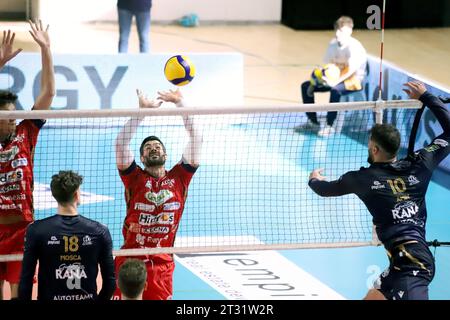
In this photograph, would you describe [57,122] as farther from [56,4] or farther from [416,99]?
[56,4]

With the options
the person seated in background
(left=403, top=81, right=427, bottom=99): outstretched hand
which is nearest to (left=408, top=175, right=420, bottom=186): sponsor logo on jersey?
(left=403, top=81, right=427, bottom=99): outstretched hand

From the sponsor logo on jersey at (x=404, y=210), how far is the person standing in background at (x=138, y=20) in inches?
476

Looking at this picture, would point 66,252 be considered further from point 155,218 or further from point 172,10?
point 172,10

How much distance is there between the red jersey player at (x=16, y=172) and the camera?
27.6ft

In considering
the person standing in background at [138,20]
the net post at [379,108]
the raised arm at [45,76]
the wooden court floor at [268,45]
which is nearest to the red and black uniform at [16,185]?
the raised arm at [45,76]

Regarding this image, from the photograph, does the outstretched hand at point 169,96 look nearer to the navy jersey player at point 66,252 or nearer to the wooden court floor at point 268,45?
the navy jersey player at point 66,252

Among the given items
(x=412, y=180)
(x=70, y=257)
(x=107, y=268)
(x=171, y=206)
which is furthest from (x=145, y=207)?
(x=412, y=180)

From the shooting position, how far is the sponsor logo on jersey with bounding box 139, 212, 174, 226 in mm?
8375

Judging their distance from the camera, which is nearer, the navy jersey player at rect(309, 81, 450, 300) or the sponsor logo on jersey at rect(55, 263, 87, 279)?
the sponsor logo on jersey at rect(55, 263, 87, 279)

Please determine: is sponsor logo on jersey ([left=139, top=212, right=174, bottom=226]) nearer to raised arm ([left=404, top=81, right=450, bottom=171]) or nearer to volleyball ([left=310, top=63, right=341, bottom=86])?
raised arm ([left=404, top=81, right=450, bottom=171])

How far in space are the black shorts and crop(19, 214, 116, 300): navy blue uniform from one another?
2472mm

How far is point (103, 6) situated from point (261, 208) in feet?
50.8

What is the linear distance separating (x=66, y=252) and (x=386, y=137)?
295 cm
